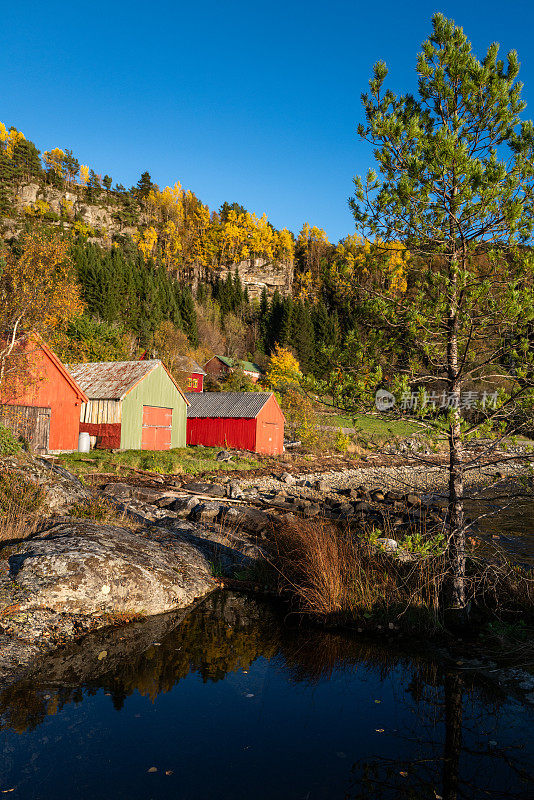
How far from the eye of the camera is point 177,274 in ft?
358

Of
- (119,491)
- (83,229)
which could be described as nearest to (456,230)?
(119,491)

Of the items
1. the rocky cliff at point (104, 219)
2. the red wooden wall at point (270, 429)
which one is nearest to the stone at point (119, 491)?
the red wooden wall at point (270, 429)

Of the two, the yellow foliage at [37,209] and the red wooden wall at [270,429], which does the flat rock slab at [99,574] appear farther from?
the yellow foliage at [37,209]

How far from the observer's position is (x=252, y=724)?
5285mm

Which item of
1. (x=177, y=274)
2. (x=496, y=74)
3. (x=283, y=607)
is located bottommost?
(x=283, y=607)

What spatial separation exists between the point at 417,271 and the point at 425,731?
18.4 ft

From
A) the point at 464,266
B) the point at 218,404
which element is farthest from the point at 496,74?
the point at 218,404

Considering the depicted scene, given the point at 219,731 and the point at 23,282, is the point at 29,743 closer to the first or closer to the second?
the point at 219,731

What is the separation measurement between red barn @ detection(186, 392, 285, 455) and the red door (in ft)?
14.9

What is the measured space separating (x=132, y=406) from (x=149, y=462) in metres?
5.11

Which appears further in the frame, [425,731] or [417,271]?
[417,271]

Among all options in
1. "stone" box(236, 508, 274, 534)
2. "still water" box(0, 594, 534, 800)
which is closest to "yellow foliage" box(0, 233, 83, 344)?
"stone" box(236, 508, 274, 534)

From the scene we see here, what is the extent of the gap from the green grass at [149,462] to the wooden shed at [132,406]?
1.33 meters

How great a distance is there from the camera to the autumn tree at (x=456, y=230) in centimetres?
606
